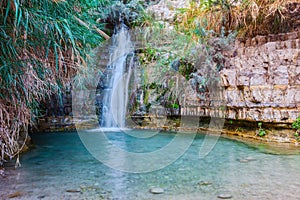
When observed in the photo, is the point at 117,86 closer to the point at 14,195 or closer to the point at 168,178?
the point at 168,178

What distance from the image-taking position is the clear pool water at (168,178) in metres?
1.88

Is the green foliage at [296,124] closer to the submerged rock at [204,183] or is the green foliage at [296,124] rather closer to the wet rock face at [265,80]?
the wet rock face at [265,80]

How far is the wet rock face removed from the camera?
12.2 ft

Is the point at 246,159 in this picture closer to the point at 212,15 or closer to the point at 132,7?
the point at 212,15

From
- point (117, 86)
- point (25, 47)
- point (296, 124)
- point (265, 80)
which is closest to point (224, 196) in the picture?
point (25, 47)

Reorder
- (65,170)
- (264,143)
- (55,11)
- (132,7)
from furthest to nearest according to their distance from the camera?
(132,7) → (264,143) → (65,170) → (55,11)

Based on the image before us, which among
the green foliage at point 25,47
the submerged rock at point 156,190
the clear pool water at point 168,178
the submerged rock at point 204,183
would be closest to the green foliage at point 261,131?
the clear pool water at point 168,178

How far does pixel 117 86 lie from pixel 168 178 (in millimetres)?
4466

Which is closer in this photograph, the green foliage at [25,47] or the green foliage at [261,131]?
the green foliage at [25,47]

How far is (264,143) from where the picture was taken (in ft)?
12.6

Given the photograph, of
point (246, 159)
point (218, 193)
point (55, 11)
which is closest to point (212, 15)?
point (246, 159)

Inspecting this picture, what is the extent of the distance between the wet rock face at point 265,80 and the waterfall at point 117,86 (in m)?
2.74

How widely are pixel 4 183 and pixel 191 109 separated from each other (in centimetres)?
377

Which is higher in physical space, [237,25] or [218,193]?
[237,25]
